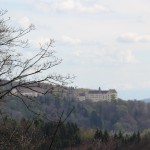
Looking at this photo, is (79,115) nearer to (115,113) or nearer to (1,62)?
(115,113)

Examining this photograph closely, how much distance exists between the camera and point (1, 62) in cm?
862

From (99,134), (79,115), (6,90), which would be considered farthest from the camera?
(79,115)

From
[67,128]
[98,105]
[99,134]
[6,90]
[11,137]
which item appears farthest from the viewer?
[98,105]

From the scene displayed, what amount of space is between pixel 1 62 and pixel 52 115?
1.38 m

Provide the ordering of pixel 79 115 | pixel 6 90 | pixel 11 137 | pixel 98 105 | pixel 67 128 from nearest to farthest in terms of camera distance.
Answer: pixel 11 137 → pixel 6 90 → pixel 67 128 → pixel 79 115 → pixel 98 105

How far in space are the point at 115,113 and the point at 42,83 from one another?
163 m

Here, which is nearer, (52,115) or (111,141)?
(52,115)

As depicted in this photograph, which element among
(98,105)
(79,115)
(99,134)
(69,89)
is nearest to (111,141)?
(99,134)

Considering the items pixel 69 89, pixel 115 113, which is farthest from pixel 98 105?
pixel 69 89

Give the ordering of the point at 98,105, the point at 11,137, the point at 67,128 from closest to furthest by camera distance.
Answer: the point at 11,137
the point at 67,128
the point at 98,105

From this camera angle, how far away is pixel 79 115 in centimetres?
16588

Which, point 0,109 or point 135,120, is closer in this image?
point 0,109

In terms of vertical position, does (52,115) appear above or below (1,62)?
below

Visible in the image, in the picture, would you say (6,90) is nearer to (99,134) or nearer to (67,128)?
(67,128)
